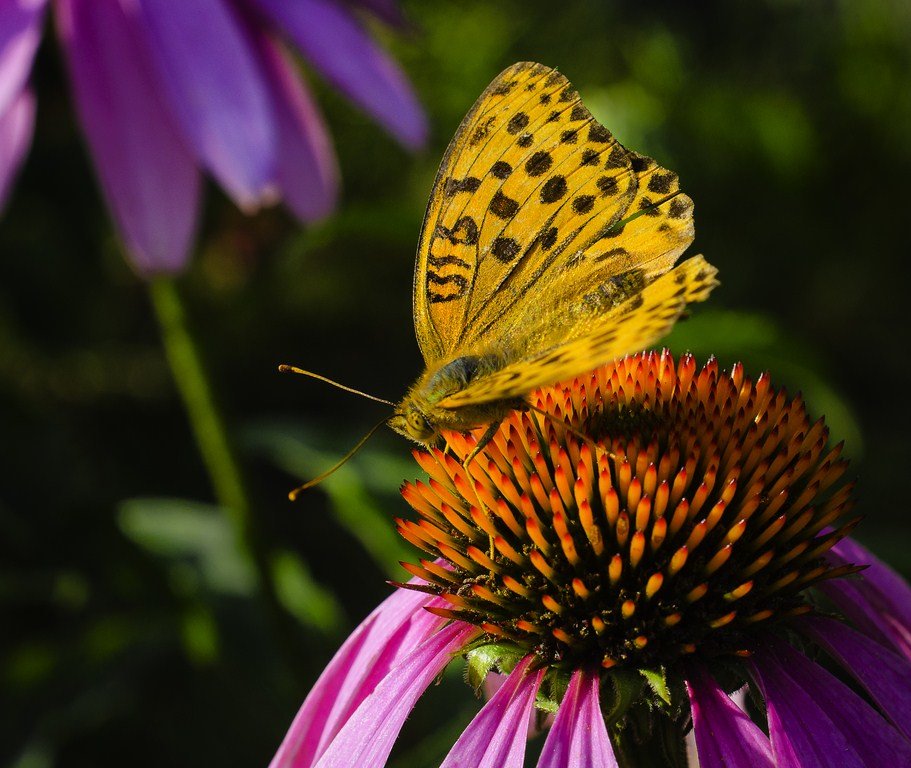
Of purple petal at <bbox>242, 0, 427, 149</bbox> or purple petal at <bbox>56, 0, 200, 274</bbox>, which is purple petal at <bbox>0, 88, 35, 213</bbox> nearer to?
purple petal at <bbox>56, 0, 200, 274</bbox>

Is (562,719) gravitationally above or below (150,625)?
below

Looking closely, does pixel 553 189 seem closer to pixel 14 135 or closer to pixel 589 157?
pixel 589 157

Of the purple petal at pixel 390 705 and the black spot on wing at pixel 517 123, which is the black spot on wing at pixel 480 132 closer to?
the black spot on wing at pixel 517 123

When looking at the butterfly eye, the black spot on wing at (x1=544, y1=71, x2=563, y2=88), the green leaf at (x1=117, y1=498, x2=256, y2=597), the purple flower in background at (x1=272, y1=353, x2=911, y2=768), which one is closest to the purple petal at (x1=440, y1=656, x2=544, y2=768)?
the purple flower in background at (x1=272, y1=353, x2=911, y2=768)

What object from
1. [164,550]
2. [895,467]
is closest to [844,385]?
[895,467]

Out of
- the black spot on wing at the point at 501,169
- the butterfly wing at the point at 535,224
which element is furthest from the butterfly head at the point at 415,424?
the black spot on wing at the point at 501,169

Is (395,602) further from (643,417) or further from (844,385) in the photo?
(844,385)

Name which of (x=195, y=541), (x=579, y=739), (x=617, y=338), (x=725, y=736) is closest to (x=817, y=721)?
(x=725, y=736)

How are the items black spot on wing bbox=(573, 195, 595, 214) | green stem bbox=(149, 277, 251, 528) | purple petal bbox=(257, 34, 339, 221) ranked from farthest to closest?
green stem bbox=(149, 277, 251, 528) → purple petal bbox=(257, 34, 339, 221) → black spot on wing bbox=(573, 195, 595, 214)
